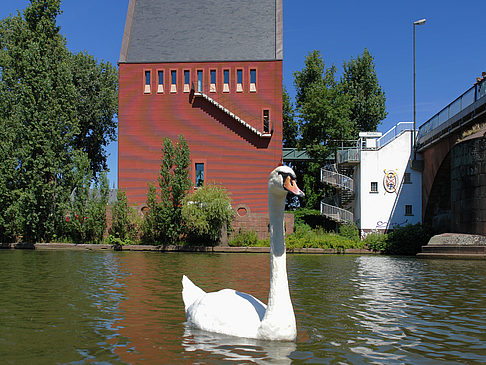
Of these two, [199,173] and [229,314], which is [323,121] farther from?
[229,314]

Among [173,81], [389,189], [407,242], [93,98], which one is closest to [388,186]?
[389,189]

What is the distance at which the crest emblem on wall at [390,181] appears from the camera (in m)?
42.0

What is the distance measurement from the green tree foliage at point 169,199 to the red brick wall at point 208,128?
4.12m

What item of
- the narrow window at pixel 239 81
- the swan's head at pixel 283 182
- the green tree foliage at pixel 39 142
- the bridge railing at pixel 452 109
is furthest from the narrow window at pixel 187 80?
the swan's head at pixel 283 182

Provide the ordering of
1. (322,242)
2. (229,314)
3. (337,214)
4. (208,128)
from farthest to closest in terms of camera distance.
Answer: (337,214)
(208,128)
(322,242)
(229,314)

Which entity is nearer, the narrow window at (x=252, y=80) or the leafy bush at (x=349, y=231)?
the leafy bush at (x=349, y=231)

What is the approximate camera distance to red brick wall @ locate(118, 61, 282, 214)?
42.9 meters

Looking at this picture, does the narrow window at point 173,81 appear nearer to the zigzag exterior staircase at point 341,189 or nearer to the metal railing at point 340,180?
the zigzag exterior staircase at point 341,189

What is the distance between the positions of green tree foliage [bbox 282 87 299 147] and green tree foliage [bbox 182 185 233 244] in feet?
81.7

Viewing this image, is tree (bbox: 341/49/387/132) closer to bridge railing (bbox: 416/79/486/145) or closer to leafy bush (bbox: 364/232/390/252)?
bridge railing (bbox: 416/79/486/145)

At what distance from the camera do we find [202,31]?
152 feet

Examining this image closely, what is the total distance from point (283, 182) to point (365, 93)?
198ft

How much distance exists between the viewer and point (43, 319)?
31.1ft

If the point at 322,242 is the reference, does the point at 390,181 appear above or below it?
above
